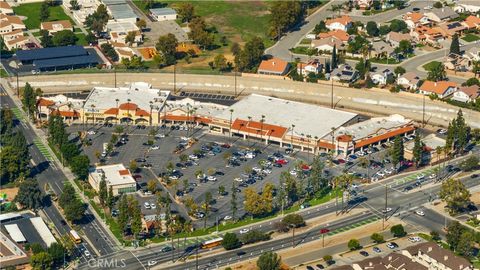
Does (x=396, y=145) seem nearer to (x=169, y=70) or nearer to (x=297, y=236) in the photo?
(x=297, y=236)

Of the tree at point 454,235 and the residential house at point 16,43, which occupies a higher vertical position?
the residential house at point 16,43

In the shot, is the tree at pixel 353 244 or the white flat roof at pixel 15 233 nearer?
the tree at pixel 353 244

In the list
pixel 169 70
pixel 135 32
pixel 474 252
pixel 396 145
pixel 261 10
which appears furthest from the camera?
pixel 261 10

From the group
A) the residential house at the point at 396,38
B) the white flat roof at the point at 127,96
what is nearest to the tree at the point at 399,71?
the residential house at the point at 396,38

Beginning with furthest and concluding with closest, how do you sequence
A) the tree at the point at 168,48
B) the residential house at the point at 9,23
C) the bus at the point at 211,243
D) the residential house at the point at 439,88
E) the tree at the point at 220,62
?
the residential house at the point at 9,23, the tree at the point at 168,48, the tree at the point at 220,62, the residential house at the point at 439,88, the bus at the point at 211,243

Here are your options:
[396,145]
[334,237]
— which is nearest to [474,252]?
[334,237]

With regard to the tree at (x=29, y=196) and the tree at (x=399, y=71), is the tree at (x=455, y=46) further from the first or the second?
the tree at (x=29, y=196)

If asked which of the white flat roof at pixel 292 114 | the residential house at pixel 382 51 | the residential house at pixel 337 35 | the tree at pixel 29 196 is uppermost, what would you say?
the residential house at pixel 337 35

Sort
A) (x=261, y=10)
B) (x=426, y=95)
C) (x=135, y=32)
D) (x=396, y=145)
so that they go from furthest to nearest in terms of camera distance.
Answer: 1. (x=261, y=10)
2. (x=135, y=32)
3. (x=426, y=95)
4. (x=396, y=145)
